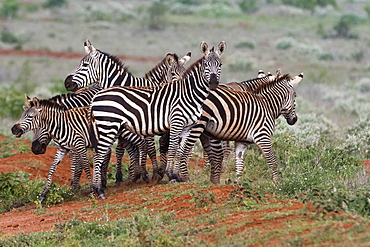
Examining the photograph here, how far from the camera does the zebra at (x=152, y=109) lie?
10383mm

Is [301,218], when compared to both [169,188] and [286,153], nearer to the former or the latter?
[169,188]

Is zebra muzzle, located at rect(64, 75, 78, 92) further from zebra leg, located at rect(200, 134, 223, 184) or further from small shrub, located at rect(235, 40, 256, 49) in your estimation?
small shrub, located at rect(235, 40, 256, 49)

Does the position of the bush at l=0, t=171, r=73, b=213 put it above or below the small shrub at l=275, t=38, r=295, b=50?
below

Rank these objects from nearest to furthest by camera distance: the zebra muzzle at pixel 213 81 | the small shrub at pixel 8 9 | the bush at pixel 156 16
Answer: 1. the zebra muzzle at pixel 213 81
2. the bush at pixel 156 16
3. the small shrub at pixel 8 9

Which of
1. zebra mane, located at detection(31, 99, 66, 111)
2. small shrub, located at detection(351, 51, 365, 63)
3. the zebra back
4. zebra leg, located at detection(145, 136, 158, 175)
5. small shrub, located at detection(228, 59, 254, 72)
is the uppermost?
the zebra back

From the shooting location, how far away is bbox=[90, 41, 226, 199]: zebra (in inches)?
409

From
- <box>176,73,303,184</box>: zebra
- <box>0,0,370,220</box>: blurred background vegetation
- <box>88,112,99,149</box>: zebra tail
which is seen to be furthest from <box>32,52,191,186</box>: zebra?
<box>0,0,370,220</box>: blurred background vegetation

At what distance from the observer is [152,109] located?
1051cm

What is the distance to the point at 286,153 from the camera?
1257 cm

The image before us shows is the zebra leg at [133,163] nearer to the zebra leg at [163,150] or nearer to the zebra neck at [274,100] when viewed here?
the zebra leg at [163,150]

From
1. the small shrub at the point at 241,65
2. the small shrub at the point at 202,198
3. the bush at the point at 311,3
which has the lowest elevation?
the small shrub at the point at 241,65

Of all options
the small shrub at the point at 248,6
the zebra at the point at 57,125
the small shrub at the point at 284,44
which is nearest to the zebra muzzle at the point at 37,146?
the zebra at the point at 57,125

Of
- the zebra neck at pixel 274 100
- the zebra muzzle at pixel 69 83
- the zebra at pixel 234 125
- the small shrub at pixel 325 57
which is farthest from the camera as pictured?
the small shrub at pixel 325 57

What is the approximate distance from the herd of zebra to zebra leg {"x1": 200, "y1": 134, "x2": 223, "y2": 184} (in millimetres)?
19
